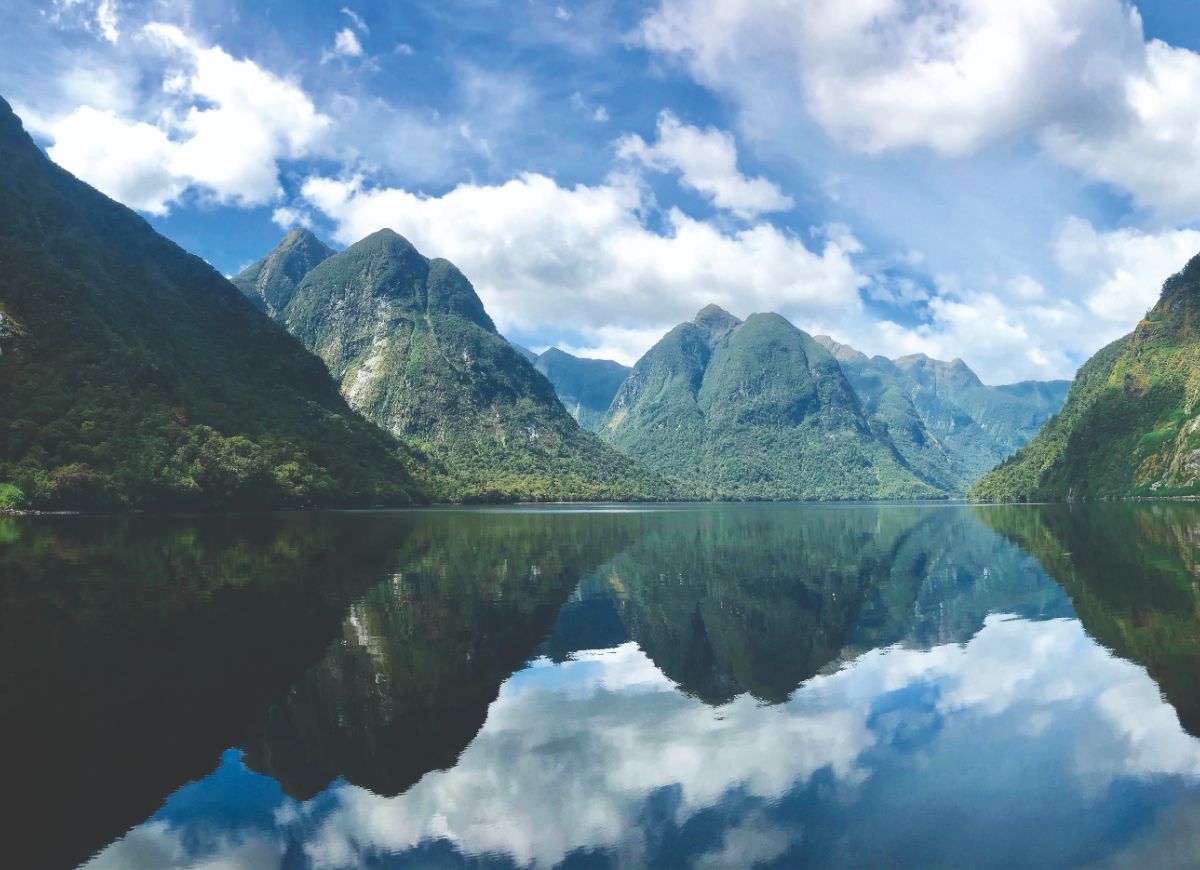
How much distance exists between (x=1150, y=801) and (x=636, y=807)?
11.1 m

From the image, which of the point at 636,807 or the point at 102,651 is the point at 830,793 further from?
the point at 102,651

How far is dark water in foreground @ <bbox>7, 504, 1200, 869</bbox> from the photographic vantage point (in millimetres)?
14688

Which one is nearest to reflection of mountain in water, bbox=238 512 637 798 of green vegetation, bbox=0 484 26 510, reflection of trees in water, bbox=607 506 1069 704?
reflection of trees in water, bbox=607 506 1069 704

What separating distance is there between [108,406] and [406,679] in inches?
5217

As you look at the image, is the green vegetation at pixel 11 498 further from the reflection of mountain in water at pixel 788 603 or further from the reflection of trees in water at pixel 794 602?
the reflection of mountain in water at pixel 788 603

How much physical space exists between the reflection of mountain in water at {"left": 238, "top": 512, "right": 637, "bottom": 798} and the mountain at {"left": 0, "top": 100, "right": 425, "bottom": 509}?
91.1 meters

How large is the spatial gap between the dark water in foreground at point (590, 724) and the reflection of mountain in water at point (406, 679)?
0.45 ft

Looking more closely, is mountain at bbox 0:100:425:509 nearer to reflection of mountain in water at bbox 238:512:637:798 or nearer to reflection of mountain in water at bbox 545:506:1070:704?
reflection of mountain in water at bbox 238:512:637:798

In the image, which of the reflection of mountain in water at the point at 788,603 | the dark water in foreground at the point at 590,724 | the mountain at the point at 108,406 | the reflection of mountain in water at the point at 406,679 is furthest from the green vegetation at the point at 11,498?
the reflection of mountain in water at the point at 788,603

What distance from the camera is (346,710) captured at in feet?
72.2

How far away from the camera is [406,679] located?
2567cm

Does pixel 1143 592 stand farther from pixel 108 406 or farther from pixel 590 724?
pixel 108 406

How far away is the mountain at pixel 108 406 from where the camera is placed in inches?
4537

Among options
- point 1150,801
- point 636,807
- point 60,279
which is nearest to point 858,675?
point 1150,801
